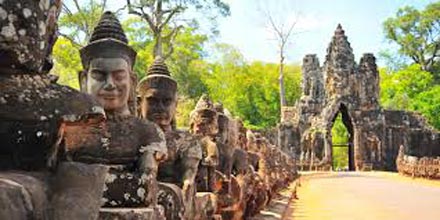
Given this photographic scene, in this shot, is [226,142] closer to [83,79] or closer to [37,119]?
[83,79]

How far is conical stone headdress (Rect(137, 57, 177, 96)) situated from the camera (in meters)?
4.84

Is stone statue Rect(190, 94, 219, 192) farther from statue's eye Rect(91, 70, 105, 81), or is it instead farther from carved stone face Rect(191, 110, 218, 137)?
statue's eye Rect(91, 70, 105, 81)

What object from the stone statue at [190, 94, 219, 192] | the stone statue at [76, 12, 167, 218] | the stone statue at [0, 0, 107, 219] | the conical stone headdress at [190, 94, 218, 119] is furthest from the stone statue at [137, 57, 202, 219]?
the stone statue at [0, 0, 107, 219]

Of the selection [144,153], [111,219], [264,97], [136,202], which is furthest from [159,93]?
[264,97]

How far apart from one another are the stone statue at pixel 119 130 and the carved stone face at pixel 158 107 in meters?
1.13

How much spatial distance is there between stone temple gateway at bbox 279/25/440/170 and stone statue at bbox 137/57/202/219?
3148 centimetres

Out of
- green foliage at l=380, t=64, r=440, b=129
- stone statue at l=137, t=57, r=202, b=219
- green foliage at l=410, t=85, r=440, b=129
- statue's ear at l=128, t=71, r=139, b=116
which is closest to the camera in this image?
statue's ear at l=128, t=71, r=139, b=116

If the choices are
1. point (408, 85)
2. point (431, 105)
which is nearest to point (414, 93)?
point (408, 85)

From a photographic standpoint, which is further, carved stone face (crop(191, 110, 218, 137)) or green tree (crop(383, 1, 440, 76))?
green tree (crop(383, 1, 440, 76))

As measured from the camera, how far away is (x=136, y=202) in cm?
276

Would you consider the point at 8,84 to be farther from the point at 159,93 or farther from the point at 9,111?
the point at 159,93

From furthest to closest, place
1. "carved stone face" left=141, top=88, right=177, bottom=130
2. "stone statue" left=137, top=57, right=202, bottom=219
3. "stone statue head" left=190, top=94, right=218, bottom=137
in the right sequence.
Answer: "stone statue head" left=190, top=94, right=218, bottom=137
"carved stone face" left=141, top=88, right=177, bottom=130
"stone statue" left=137, top=57, right=202, bottom=219

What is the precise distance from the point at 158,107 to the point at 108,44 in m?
1.56

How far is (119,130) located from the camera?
3.17m
